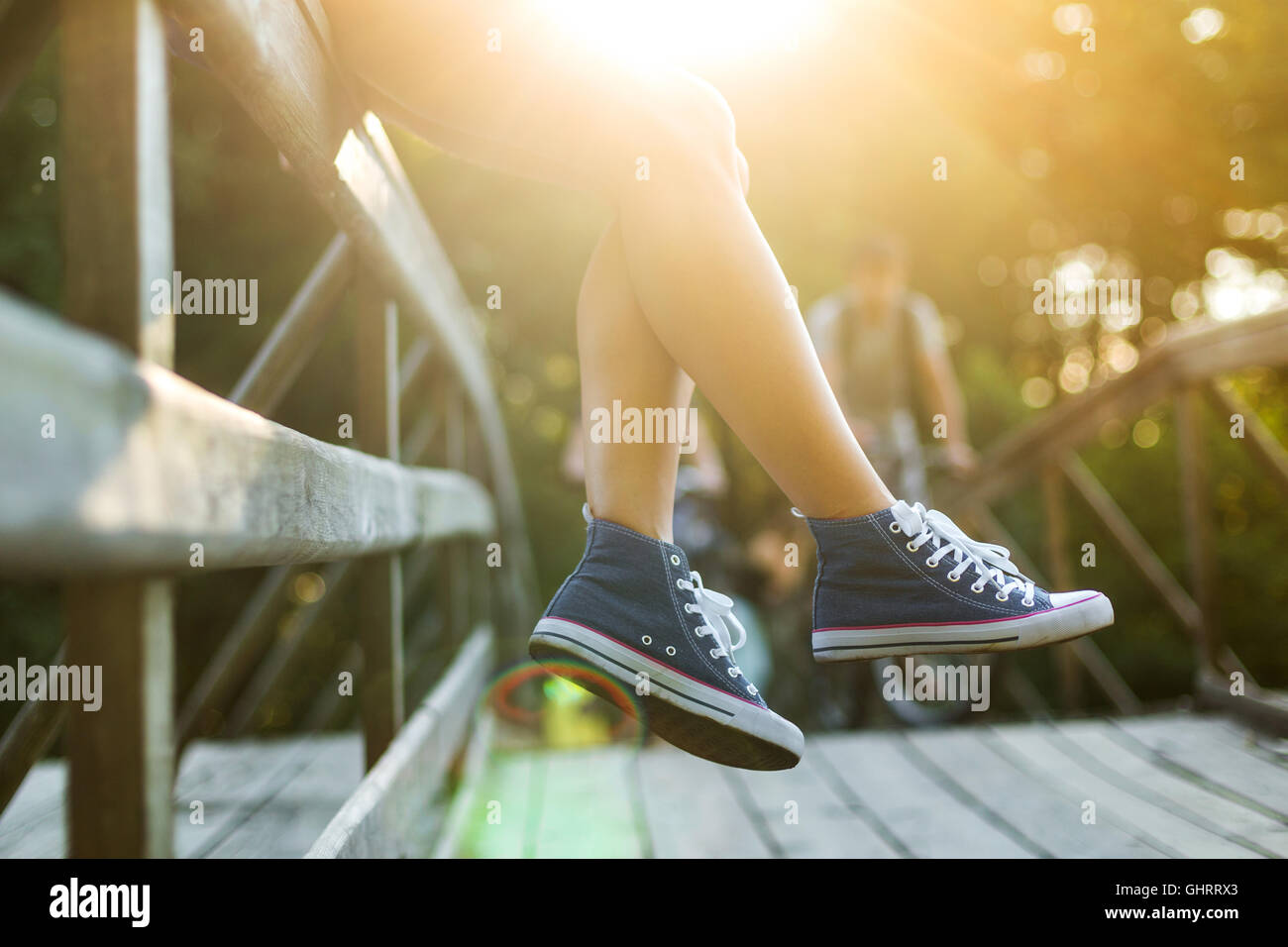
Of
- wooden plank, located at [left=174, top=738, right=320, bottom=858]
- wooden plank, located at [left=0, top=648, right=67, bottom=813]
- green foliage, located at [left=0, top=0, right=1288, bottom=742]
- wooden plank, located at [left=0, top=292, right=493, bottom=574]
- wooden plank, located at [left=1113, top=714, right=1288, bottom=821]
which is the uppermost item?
green foliage, located at [left=0, top=0, right=1288, bottom=742]

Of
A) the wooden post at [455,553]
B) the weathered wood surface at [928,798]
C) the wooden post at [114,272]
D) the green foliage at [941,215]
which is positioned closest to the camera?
the wooden post at [114,272]

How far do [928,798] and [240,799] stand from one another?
1.29m

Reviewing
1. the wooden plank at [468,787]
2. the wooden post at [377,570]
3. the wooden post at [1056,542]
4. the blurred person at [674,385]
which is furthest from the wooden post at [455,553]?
the wooden post at [1056,542]

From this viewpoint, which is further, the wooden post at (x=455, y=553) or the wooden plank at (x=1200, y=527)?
the wooden post at (x=455, y=553)

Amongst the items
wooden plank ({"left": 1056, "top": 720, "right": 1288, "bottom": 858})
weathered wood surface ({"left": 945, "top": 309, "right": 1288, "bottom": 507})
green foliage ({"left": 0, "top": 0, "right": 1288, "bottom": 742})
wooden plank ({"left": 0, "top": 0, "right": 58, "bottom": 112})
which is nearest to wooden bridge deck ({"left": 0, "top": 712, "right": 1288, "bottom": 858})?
wooden plank ({"left": 1056, "top": 720, "right": 1288, "bottom": 858})

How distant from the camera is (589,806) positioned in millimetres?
1777

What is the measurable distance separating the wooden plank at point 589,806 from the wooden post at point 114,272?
103cm

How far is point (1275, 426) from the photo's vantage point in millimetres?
5176

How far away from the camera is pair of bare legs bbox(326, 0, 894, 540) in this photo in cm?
89

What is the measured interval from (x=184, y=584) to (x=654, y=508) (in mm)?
5456

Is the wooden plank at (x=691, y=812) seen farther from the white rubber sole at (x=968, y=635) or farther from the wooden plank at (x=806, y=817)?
the white rubber sole at (x=968, y=635)

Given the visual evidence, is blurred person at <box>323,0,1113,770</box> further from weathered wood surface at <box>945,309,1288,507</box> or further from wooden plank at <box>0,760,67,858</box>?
weathered wood surface at <box>945,309,1288,507</box>

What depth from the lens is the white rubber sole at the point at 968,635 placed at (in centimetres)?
93
